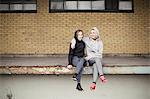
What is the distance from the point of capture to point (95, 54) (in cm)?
635

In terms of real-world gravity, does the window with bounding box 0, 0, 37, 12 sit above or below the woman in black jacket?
above

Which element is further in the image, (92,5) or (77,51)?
(92,5)

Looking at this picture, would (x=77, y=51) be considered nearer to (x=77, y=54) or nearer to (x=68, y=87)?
(x=77, y=54)

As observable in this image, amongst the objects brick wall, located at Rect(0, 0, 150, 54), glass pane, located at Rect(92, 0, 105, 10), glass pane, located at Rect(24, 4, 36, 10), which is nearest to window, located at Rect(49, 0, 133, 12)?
glass pane, located at Rect(92, 0, 105, 10)

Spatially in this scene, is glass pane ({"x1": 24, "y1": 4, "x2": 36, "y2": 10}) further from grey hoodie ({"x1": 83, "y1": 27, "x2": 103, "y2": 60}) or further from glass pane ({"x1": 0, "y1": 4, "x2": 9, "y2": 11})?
grey hoodie ({"x1": 83, "y1": 27, "x2": 103, "y2": 60})

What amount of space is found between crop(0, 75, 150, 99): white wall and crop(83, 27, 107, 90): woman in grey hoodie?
57cm

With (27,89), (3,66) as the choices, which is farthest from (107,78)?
(3,66)

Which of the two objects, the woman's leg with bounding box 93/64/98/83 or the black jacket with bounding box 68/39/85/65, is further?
the black jacket with bounding box 68/39/85/65

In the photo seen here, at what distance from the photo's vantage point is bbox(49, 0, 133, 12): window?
914cm

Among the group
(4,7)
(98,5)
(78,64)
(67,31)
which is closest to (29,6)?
(4,7)

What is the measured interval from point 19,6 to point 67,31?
1627 mm

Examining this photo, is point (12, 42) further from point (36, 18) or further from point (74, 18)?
point (74, 18)

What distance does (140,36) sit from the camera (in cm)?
909

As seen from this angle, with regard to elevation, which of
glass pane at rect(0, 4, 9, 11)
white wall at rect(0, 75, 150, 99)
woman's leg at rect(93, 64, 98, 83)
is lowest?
white wall at rect(0, 75, 150, 99)
